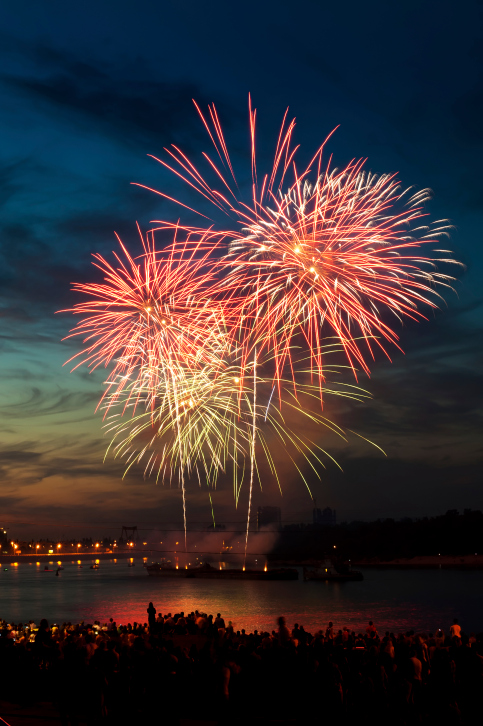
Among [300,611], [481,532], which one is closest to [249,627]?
[300,611]

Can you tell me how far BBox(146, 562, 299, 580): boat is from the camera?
122 m

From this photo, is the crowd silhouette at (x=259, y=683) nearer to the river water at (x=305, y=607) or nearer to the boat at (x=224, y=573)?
the river water at (x=305, y=607)

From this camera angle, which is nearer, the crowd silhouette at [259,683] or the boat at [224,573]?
the crowd silhouette at [259,683]

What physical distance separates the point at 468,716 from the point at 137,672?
481 cm

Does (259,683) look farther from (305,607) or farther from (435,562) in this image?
(435,562)

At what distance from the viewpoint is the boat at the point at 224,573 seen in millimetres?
121750

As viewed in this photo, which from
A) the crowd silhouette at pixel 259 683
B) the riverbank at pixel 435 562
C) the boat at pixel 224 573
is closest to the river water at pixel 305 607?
the boat at pixel 224 573

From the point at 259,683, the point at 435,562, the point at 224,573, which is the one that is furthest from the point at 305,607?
the point at 435,562

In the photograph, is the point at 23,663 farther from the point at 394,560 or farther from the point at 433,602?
the point at 394,560

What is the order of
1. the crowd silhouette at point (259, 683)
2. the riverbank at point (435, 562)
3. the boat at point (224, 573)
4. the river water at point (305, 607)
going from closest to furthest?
the crowd silhouette at point (259, 683), the river water at point (305, 607), the boat at point (224, 573), the riverbank at point (435, 562)

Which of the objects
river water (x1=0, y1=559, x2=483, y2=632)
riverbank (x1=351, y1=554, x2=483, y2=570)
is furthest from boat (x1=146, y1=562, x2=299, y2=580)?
riverbank (x1=351, y1=554, x2=483, y2=570)

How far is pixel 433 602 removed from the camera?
75.4 m

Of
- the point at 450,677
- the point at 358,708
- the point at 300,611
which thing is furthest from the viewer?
the point at 300,611

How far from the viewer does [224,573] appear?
134m
